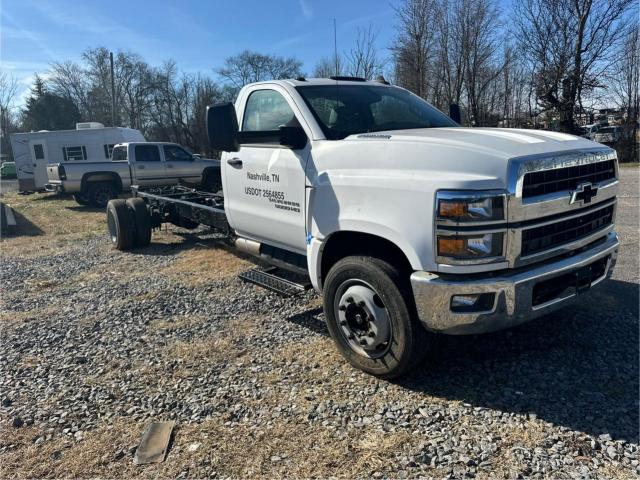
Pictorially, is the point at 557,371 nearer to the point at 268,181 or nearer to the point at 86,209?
the point at 268,181

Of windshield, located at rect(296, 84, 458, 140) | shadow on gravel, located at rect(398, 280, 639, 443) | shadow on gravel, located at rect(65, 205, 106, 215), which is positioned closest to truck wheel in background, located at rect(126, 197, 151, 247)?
windshield, located at rect(296, 84, 458, 140)

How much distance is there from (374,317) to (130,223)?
6.22 meters

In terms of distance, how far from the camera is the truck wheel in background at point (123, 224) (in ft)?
26.8

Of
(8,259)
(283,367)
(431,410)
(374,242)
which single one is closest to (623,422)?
(431,410)

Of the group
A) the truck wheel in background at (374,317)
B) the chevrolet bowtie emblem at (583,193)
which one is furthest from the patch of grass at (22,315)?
the chevrolet bowtie emblem at (583,193)

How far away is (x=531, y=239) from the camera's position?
2.90 m

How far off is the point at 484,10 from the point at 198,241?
20.6m

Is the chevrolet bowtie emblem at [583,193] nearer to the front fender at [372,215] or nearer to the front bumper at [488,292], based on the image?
the front bumper at [488,292]

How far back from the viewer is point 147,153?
15773 mm

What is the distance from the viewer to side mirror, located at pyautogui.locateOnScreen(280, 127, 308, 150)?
12.6 ft

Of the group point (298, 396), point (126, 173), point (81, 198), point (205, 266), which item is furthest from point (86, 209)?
point (298, 396)

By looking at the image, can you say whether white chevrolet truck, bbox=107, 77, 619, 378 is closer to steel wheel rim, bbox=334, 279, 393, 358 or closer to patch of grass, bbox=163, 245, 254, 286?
steel wheel rim, bbox=334, 279, 393, 358

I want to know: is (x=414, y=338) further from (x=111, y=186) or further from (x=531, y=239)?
(x=111, y=186)

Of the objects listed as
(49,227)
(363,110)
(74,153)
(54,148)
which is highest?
(54,148)
